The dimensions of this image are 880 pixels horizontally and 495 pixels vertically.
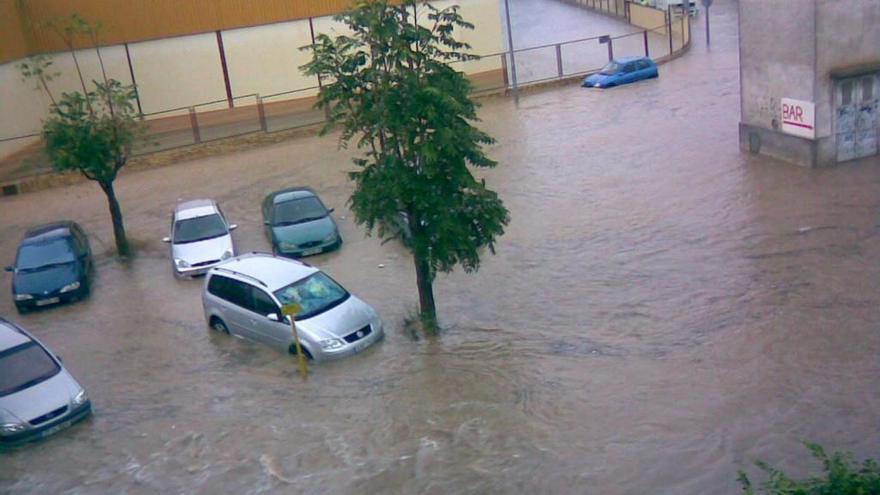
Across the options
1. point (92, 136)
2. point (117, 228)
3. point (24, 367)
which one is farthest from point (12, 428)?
point (117, 228)

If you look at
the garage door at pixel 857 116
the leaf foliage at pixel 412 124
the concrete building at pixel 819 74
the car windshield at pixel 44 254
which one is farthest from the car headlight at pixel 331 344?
the garage door at pixel 857 116

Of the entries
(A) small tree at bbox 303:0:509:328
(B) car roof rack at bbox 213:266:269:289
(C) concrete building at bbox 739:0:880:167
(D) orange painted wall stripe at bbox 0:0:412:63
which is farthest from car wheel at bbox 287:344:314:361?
(D) orange painted wall stripe at bbox 0:0:412:63

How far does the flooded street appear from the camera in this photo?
42.1 ft

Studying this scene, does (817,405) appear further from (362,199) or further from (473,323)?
(362,199)

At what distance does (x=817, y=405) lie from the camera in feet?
43.7

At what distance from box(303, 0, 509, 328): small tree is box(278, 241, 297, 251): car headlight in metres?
5.42

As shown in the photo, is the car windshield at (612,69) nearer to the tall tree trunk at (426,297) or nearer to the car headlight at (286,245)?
the car headlight at (286,245)

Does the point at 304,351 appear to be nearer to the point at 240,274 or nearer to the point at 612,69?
the point at 240,274

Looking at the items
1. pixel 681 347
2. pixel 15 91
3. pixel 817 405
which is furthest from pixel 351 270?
pixel 15 91

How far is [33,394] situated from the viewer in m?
14.6

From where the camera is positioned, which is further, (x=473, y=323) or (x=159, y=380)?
(x=473, y=323)

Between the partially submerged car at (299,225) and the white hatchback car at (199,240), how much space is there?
102 cm

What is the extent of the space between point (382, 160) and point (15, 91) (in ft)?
80.4

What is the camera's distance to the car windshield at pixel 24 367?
14766 millimetres
